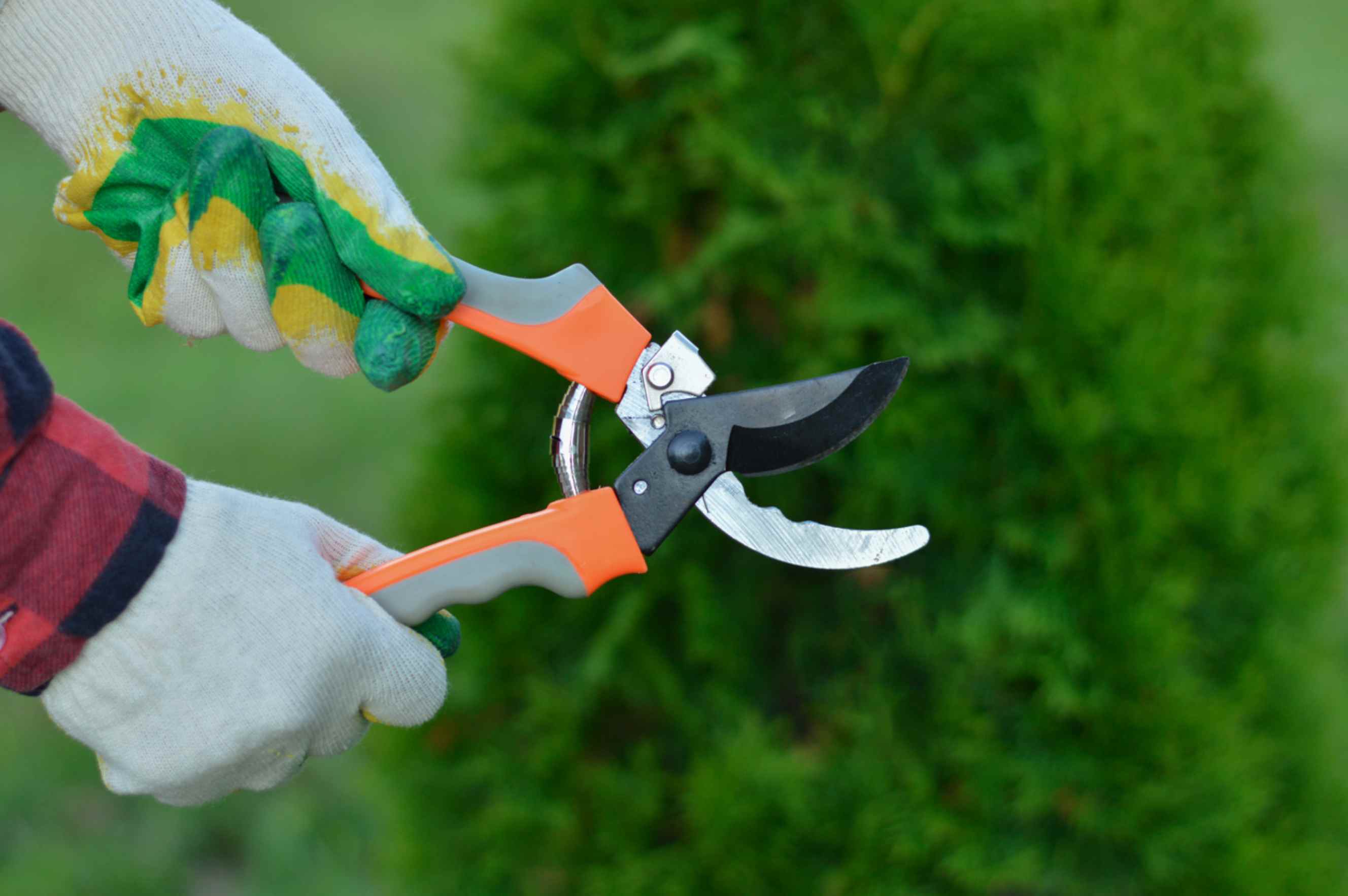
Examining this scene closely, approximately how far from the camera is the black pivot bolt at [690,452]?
1.36 m

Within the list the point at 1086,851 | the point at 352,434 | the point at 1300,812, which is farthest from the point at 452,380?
the point at 352,434

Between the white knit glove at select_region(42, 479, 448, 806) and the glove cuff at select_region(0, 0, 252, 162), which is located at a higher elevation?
the glove cuff at select_region(0, 0, 252, 162)

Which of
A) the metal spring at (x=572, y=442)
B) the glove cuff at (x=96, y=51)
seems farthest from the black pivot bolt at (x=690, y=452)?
the glove cuff at (x=96, y=51)

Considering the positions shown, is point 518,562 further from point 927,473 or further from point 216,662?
point 927,473

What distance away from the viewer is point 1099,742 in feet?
6.30

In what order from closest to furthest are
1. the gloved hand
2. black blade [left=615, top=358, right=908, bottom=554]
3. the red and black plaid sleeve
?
the red and black plaid sleeve < the gloved hand < black blade [left=615, top=358, right=908, bottom=554]

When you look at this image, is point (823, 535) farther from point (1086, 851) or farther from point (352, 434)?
point (352, 434)

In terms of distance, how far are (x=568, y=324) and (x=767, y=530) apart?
1.08 ft

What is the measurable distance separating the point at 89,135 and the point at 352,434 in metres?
3.05

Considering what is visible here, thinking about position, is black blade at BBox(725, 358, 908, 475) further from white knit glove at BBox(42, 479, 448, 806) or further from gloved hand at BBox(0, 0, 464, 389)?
white knit glove at BBox(42, 479, 448, 806)

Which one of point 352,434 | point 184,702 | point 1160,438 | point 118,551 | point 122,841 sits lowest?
point 122,841

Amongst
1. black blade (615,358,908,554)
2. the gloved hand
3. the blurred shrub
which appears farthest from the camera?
the blurred shrub

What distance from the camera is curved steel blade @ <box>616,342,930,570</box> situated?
1.38 meters

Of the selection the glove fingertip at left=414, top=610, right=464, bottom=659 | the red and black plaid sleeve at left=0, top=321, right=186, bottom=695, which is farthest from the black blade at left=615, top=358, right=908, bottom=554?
the red and black plaid sleeve at left=0, top=321, right=186, bottom=695
